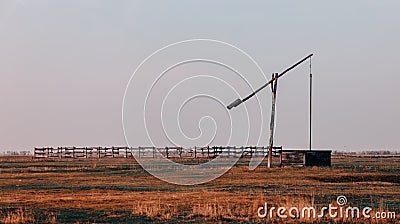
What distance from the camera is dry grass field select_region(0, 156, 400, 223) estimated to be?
2555cm

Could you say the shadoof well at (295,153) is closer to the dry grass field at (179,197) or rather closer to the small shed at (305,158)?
the small shed at (305,158)

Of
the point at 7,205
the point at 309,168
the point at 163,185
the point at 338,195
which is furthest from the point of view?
the point at 309,168

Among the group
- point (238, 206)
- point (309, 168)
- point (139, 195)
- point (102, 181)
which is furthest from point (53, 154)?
point (238, 206)

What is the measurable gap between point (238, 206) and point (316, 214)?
3.95 metres

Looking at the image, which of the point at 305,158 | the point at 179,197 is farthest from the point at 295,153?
the point at 179,197

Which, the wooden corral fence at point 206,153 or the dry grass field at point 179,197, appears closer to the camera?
the dry grass field at point 179,197

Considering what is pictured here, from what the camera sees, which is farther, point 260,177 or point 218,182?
point 260,177

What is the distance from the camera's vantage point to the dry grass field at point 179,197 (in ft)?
83.8

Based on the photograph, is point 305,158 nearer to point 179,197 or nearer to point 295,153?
point 295,153

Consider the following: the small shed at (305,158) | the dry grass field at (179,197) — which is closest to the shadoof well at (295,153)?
the small shed at (305,158)

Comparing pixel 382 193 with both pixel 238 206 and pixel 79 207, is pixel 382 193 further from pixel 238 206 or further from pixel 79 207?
pixel 79 207

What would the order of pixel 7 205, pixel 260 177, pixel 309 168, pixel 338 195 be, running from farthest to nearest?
1. pixel 309 168
2. pixel 260 177
3. pixel 338 195
4. pixel 7 205

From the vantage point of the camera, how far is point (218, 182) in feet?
144

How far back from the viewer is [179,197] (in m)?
33.1
